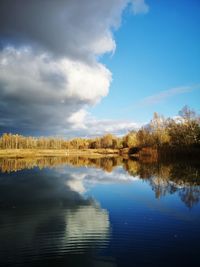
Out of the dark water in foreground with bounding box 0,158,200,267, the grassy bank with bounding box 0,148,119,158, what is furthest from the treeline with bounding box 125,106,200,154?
the dark water in foreground with bounding box 0,158,200,267

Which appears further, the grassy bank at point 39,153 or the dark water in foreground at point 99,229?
the grassy bank at point 39,153

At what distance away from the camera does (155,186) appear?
Result: 28.5 metres

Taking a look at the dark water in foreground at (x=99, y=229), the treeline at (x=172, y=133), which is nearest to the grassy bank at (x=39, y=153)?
the treeline at (x=172, y=133)

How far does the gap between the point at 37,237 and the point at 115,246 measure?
3.62m

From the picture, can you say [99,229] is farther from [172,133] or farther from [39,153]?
[39,153]

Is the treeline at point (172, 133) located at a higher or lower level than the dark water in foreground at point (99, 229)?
higher

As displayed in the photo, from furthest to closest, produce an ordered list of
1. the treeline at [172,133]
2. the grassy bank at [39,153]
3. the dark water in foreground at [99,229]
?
the grassy bank at [39,153] → the treeline at [172,133] → the dark water in foreground at [99,229]

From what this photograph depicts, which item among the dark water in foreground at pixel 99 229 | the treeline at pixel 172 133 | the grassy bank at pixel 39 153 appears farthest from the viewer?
the grassy bank at pixel 39 153

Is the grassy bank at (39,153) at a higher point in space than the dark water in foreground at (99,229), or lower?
higher

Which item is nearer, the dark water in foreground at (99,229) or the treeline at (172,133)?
the dark water in foreground at (99,229)

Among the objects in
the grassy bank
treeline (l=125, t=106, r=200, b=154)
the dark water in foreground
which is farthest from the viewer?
the grassy bank

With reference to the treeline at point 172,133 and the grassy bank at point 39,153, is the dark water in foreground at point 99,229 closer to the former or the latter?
the treeline at point 172,133

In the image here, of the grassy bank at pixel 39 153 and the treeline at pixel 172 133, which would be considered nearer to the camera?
the treeline at pixel 172 133

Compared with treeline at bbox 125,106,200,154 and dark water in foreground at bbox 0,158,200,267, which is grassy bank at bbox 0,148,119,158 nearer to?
treeline at bbox 125,106,200,154
